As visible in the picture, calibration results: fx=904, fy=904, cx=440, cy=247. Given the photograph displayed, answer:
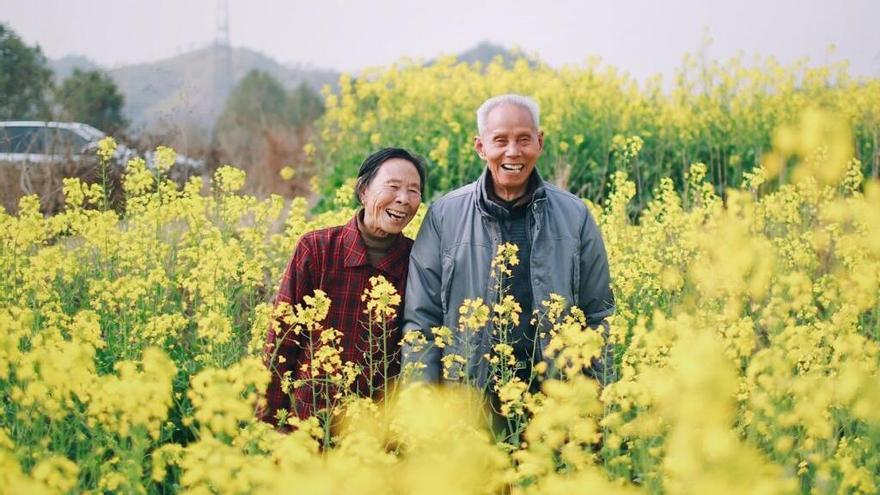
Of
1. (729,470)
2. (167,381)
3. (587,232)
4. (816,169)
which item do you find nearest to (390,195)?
(587,232)

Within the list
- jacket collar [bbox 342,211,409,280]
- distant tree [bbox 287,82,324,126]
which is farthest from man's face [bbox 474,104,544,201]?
distant tree [bbox 287,82,324,126]

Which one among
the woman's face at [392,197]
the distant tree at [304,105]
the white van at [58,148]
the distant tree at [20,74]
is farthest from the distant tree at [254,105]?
the woman's face at [392,197]

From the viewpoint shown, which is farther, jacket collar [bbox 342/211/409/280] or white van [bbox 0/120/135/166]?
white van [bbox 0/120/135/166]

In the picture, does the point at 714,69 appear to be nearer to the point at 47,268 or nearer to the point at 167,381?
the point at 47,268

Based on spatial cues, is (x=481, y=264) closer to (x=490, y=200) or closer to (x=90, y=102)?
(x=490, y=200)

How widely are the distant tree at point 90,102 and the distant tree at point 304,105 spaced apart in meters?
6.40

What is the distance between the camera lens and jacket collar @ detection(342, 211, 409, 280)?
13.1 feet

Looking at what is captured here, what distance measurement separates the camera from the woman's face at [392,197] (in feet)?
12.8

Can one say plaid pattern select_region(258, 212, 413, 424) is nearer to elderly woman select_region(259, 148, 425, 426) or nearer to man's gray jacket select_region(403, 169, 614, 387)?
elderly woman select_region(259, 148, 425, 426)

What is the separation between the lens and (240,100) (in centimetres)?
2900

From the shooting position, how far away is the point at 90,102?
55.0 feet

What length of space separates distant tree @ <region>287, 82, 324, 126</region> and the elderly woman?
76.9 ft

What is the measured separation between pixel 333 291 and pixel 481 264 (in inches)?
26.1

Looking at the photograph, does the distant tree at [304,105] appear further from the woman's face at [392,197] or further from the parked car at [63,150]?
the woman's face at [392,197]
